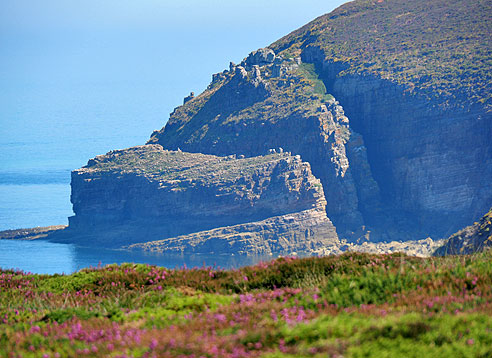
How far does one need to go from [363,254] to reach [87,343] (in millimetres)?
9875

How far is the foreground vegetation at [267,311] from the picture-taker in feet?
42.7

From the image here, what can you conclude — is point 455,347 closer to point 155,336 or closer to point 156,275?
point 155,336

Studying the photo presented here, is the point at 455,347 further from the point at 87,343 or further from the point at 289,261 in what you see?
the point at 289,261

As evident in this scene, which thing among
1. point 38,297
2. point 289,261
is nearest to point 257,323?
point 289,261

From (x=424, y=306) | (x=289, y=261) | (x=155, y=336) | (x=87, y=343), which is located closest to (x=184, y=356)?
(x=155, y=336)

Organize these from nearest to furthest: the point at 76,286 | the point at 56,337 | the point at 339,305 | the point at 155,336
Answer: the point at 155,336
the point at 56,337
the point at 339,305
the point at 76,286

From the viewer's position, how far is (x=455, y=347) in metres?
12.8

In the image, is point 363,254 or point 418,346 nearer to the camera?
point 418,346

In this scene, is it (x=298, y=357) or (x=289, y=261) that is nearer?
(x=298, y=357)

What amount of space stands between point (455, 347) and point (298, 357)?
8.78ft

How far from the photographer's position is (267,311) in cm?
1559

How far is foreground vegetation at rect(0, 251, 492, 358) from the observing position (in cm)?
1302

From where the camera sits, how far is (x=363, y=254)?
863 inches

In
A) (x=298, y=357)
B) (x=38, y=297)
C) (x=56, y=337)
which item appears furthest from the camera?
(x=38, y=297)
